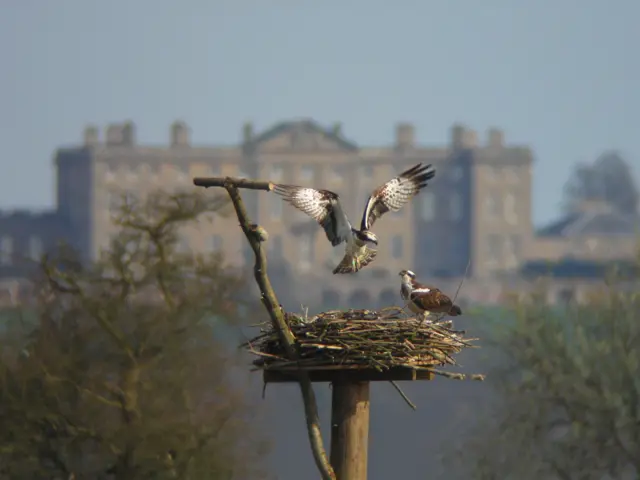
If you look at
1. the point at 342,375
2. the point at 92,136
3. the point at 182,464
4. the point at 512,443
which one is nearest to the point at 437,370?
the point at 342,375

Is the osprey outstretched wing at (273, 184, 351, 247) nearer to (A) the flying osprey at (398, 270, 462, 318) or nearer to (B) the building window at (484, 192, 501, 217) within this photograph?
(A) the flying osprey at (398, 270, 462, 318)

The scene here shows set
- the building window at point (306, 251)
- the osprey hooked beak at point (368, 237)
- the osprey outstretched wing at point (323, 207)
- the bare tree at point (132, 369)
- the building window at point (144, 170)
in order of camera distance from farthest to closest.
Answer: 1. the building window at point (144, 170)
2. the building window at point (306, 251)
3. the bare tree at point (132, 369)
4. the osprey hooked beak at point (368, 237)
5. the osprey outstretched wing at point (323, 207)

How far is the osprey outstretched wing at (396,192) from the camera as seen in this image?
11562mm

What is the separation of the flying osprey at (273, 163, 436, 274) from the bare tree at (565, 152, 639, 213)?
18592cm

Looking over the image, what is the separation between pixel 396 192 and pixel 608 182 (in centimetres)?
18919

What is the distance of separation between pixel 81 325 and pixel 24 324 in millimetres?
1974

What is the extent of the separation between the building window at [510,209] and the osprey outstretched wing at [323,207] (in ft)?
543

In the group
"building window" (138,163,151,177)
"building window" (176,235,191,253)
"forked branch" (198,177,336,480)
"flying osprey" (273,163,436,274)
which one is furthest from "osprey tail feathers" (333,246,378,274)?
"building window" (138,163,151,177)

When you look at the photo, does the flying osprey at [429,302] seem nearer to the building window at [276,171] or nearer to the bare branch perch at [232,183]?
the bare branch perch at [232,183]

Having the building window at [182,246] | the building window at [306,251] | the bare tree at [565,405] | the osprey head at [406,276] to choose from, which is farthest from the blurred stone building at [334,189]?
the osprey head at [406,276]

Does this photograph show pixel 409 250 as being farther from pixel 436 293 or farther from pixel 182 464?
pixel 436 293

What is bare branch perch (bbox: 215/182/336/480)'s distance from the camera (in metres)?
9.27

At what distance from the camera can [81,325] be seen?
28.6 meters

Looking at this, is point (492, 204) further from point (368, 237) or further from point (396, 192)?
point (368, 237)
